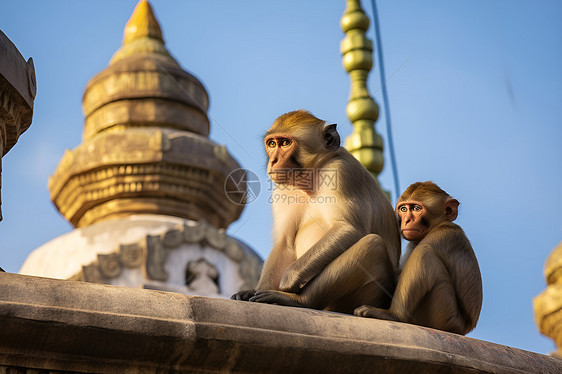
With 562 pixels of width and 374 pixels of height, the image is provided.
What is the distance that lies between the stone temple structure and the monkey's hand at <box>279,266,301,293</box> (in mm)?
8033

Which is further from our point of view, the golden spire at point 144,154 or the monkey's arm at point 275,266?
the golden spire at point 144,154

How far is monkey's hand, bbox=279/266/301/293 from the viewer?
164 inches

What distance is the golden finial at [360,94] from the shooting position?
10539 mm

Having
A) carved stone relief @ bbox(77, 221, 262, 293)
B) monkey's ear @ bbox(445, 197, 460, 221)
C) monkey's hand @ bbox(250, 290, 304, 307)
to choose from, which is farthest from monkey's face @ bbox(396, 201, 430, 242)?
carved stone relief @ bbox(77, 221, 262, 293)

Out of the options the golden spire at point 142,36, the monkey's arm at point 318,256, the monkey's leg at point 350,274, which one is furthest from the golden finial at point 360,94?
the monkey's leg at point 350,274

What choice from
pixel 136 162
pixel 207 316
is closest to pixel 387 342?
pixel 207 316

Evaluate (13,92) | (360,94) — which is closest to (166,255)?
(360,94)

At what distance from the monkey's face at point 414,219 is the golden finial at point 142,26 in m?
12.8

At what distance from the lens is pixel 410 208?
4.61 metres

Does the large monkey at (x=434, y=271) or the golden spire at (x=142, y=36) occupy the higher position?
the golden spire at (x=142, y=36)

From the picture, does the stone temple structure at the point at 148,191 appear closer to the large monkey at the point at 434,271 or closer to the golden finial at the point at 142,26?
the golden finial at the point at 142,26

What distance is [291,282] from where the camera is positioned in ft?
13.7

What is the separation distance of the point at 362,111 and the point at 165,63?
5.93 m

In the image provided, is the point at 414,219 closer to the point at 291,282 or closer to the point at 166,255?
the point at 291,282
